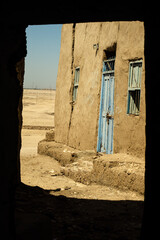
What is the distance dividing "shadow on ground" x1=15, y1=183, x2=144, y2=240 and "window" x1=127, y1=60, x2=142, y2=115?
7.34ft

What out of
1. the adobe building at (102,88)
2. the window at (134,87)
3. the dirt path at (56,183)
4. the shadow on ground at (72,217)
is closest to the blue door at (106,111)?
the adobe building at (102,88)

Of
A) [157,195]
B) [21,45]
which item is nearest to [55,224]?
[157,195]

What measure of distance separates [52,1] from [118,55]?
452 cm

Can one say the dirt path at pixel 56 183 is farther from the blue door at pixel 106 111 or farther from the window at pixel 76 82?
the window at pixel 76 82

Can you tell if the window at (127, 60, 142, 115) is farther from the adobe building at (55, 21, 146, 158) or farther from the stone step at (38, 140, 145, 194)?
the stone step at (38, 140, 145, 194)

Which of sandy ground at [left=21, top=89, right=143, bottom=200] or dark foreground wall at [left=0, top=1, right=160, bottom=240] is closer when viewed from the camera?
dark foreground wall at [left=0, top=1, right=160, bottom=240]

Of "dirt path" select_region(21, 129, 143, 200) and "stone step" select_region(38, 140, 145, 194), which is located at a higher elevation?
"stone step" select_region(38, 140, 145, 194)

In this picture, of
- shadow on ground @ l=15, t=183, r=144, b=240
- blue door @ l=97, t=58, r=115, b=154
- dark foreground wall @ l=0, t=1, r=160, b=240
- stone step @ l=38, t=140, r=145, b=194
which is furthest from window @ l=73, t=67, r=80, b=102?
dark foreground wall @ l=0, t=1, r=160, b=240

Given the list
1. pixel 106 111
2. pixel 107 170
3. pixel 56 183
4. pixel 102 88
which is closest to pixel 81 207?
pixel 107 170

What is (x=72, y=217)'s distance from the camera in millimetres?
4625

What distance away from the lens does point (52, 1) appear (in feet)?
9.90

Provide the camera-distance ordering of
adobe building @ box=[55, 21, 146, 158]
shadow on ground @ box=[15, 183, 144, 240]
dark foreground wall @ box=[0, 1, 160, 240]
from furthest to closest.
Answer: adobe building @ box=[55, 21, 146, 158]
shadow on ground @ box=[15, 183, 144, 240]
dark foreground wall @ box=[0, 1, 160, 240]

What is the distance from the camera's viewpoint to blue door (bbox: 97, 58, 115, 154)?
793 cm

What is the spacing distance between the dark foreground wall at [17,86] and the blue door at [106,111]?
4.70 meters
